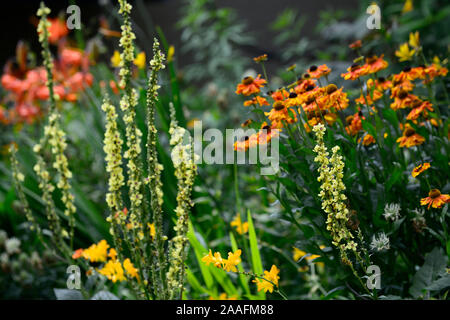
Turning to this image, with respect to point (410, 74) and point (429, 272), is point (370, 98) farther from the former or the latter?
point (429, 272)

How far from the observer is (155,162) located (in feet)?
2.77

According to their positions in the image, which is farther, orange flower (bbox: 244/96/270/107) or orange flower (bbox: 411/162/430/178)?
orange flower (bbox: 244/96/270/107)

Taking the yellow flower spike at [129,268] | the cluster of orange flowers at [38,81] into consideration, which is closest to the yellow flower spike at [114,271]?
the yellow flower spike at [129,268]

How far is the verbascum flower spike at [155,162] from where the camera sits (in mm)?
784

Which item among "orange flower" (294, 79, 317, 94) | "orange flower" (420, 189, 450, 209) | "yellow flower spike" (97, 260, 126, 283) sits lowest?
"yellow flower spike" (97, 260, 126, 283)

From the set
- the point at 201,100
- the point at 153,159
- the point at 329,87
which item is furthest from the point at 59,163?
the point at 201,100

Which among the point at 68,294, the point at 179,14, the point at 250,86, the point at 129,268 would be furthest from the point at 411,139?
the point at 179,14

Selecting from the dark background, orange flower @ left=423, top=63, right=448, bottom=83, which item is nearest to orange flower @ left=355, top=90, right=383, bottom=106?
orange flower @ left=423, top=63, right=448, bottom=83

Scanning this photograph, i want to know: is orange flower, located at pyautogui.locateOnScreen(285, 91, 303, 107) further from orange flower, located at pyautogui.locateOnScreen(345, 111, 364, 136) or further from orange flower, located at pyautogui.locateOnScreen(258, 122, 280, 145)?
orange flower, located at pyautogui.locateOnScreen(345, 111, 364, 136)

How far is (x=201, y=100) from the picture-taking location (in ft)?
9.43

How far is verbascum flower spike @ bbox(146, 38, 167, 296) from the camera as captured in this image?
0.78 m

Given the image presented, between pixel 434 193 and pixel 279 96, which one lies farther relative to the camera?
pixel 279 96
